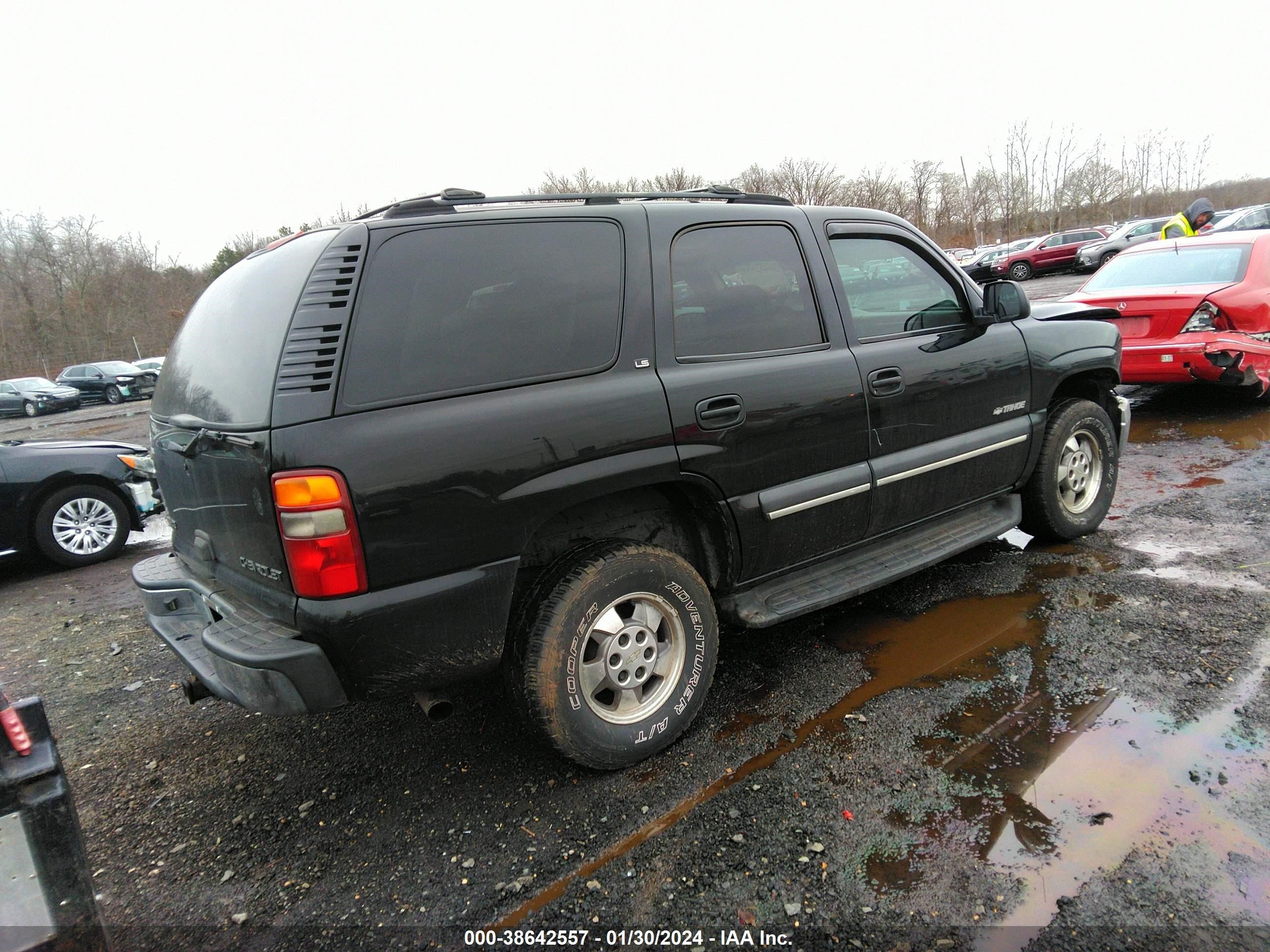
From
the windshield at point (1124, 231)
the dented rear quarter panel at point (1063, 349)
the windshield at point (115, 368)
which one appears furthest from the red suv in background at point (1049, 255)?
the windshield at point (115, 368)

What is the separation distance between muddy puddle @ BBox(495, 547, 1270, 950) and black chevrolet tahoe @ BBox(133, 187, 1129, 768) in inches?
16.1

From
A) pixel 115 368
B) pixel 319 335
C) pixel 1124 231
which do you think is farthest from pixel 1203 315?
pixel 115 368

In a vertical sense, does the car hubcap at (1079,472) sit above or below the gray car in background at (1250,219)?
below

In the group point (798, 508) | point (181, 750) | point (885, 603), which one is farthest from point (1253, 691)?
point (181, 750)

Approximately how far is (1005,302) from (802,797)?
2753 millimetres

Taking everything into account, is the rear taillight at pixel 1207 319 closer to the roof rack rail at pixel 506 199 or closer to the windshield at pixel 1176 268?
the windshield at pixel 1176 268

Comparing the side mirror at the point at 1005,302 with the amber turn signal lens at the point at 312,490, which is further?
the side mirror at the point at 1005,302

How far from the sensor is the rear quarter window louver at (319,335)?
225 cm

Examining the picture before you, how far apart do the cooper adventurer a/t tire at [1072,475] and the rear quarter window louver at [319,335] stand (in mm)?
3682

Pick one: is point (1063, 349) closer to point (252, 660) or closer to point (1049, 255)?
A: point (252, 660)

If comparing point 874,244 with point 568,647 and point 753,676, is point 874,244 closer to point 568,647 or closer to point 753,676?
point 753,676

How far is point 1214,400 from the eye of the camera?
26.9 ft

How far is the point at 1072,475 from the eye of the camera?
4.54 m

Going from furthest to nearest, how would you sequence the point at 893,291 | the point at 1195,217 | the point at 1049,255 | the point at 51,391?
the point at 1049,255 < the point at 51,391 < the point at 1195,217 < the point at 893,291
